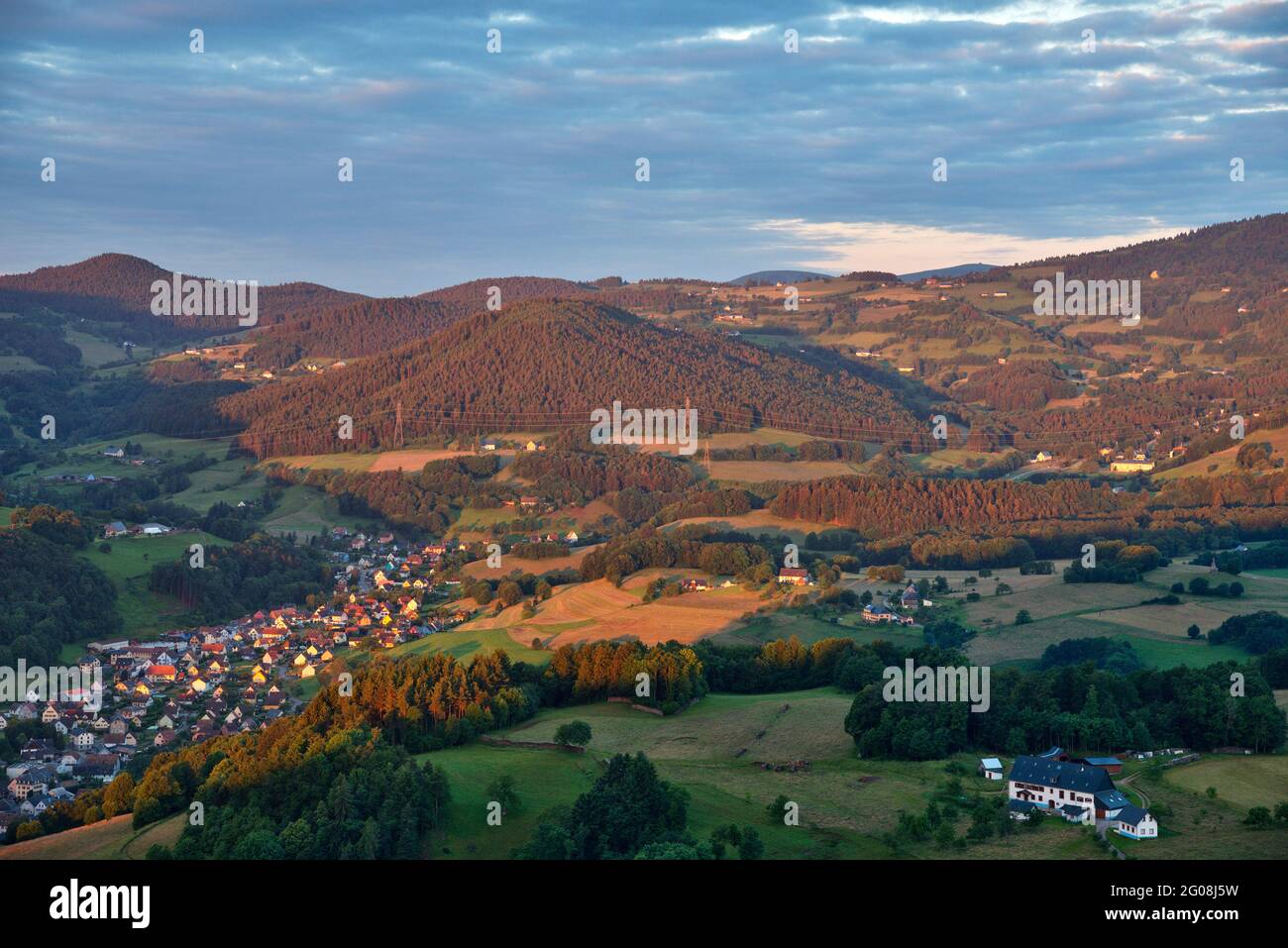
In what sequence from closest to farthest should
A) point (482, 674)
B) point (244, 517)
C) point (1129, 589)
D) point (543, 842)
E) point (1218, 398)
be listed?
point (543, 842) < point (482, 674) < point (1129, 589) < point (244, 517) < point (1218, 398)

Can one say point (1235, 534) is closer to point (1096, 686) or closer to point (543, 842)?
point (1096, 686)

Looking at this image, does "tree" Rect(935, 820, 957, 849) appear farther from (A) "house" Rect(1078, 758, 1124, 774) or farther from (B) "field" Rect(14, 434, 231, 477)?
(B) "field" Rect(14, 434, 231, 477)

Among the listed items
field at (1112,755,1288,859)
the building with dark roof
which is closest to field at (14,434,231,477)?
the building with dark roof

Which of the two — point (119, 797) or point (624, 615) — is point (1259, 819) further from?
point (624, 615)

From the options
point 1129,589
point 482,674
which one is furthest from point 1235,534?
point 482,674

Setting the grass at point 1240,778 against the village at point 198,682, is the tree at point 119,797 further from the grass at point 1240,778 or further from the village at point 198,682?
the grass at point 1240,778
